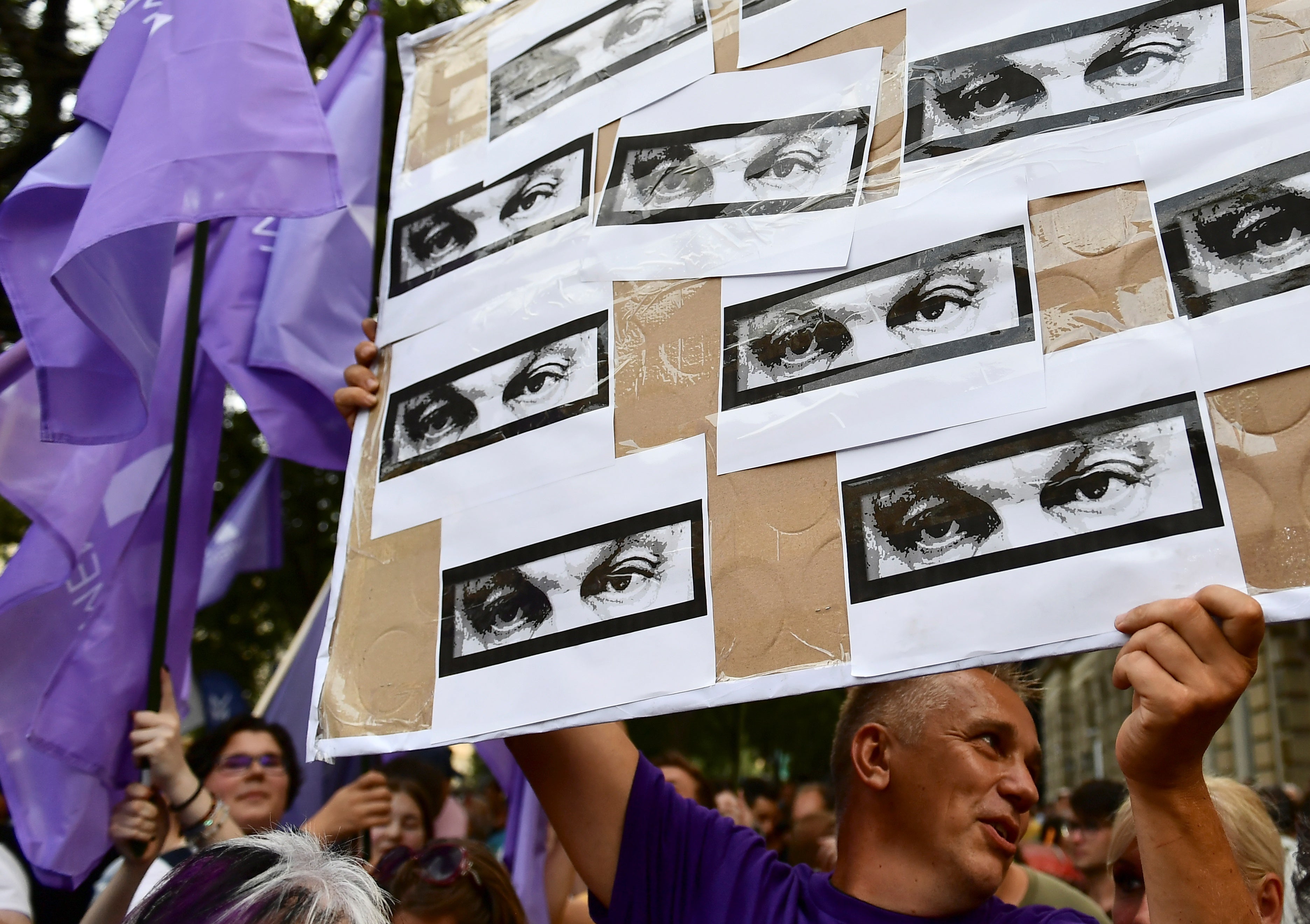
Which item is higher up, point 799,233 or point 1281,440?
point 799,233

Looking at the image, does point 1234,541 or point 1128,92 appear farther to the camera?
point 1128,92

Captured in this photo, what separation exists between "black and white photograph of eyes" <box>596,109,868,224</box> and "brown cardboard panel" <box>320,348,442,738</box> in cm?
68

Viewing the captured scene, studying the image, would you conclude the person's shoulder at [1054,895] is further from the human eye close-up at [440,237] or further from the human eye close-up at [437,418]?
the human eye close-up at [440,237]

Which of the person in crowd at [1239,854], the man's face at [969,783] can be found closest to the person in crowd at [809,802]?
the person in crowd at [1239,854]

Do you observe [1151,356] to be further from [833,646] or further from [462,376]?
[462,376]

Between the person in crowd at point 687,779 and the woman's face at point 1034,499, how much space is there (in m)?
3.16

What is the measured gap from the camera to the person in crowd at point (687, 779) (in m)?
4.66

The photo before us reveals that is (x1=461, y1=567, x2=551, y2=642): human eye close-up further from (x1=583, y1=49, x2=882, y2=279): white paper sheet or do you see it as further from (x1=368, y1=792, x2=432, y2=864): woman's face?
(x1=368, y1=792, x2=432, y2=864): woman's face

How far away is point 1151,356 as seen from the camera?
146cm

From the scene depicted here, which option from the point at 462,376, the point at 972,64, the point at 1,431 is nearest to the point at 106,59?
the point at 1,431

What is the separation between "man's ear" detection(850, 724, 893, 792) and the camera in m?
2.12

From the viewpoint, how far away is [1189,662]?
1328 millimetres

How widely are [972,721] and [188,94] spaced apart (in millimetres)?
2030

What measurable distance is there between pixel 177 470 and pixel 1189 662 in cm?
232
